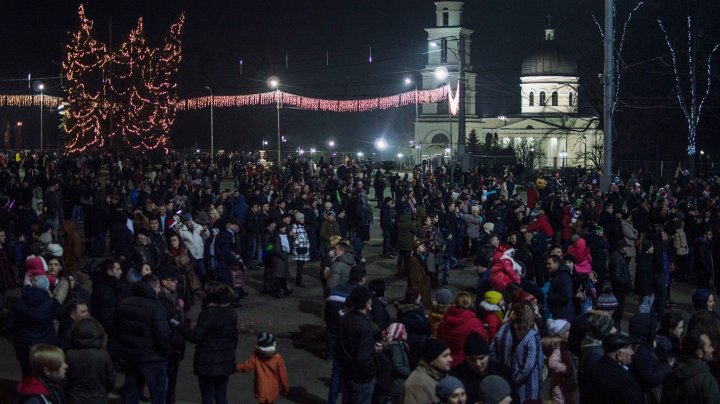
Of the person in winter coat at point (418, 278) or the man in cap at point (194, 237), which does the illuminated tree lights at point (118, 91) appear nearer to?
the man in cap at point (194, 237)

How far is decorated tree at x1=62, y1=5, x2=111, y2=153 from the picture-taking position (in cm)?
4903

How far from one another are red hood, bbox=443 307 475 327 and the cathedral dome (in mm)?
89470

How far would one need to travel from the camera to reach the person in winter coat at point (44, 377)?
647 centimetres

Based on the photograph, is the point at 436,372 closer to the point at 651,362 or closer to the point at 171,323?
the point at 651,362

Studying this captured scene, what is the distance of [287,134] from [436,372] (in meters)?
97.4

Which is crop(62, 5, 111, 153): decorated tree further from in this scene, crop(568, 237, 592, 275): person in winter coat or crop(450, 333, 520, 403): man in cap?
crop(450, 333, 520, 403): man in cap

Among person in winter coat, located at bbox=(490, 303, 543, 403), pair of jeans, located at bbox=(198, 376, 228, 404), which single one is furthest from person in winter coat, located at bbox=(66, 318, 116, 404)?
person in winter coat, located at bbox=(490, 303, 543, 403)

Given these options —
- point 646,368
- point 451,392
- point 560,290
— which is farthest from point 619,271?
point 451,392

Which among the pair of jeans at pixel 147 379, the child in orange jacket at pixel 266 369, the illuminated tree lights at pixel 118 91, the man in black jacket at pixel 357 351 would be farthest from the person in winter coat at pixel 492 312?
the illuminated tree lights at pixel 118 91

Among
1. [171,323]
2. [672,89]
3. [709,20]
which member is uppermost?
[709,20]

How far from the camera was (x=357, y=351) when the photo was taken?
7945 millimetres

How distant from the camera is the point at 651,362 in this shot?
23.2ft

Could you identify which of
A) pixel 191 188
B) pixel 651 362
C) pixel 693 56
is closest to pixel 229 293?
pixel 651 362

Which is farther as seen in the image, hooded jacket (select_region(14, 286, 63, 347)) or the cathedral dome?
the cathedral dome
